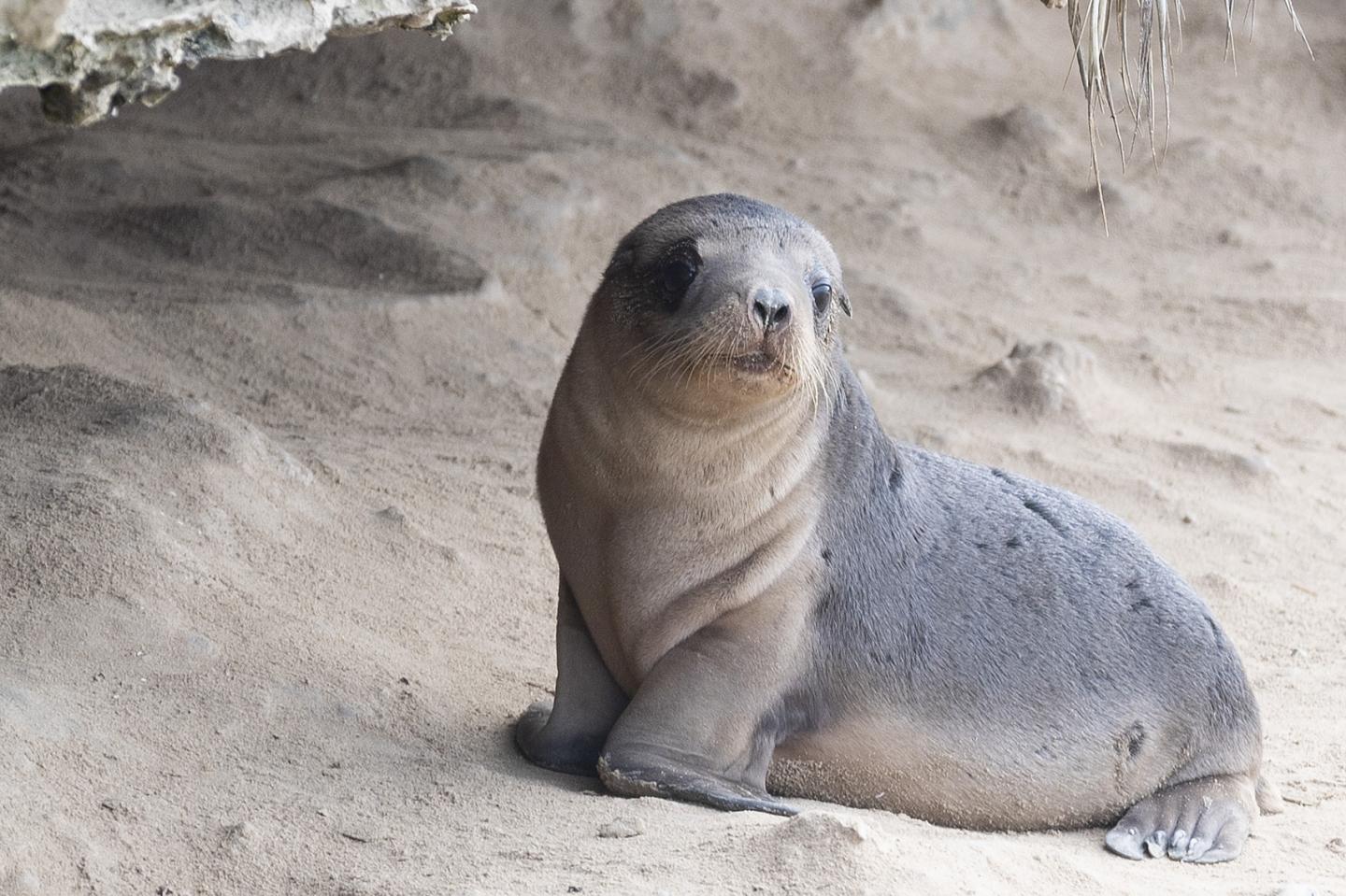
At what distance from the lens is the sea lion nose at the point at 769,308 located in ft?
11.7

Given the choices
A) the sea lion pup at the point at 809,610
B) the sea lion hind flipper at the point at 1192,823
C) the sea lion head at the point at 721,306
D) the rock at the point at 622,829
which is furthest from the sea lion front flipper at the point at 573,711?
the sea lion hind flipper at the point at 1192,823

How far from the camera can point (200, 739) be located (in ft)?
12.0

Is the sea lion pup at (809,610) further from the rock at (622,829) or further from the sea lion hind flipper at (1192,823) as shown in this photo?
the rock at (622,829)

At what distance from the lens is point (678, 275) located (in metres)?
3.79

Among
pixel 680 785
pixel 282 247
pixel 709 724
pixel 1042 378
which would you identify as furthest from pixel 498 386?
pixel 680 785

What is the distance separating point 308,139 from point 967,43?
161 inches

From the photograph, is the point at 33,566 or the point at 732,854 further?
the point at 33,566

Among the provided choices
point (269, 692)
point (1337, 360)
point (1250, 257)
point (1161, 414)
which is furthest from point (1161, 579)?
point (1250, 257)

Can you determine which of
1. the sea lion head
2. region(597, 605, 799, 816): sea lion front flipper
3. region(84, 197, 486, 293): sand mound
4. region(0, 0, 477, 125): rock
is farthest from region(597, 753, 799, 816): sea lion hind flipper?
region(84, 197, 486, 293): sand mound

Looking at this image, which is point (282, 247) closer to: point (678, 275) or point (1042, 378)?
point (1042, 378)

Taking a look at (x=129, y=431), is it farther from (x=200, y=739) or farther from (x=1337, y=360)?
(x=1337, y=360)

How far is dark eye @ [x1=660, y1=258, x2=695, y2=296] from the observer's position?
376 cm

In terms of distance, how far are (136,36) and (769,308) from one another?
1303 mm

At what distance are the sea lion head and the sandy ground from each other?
2.90 ft
